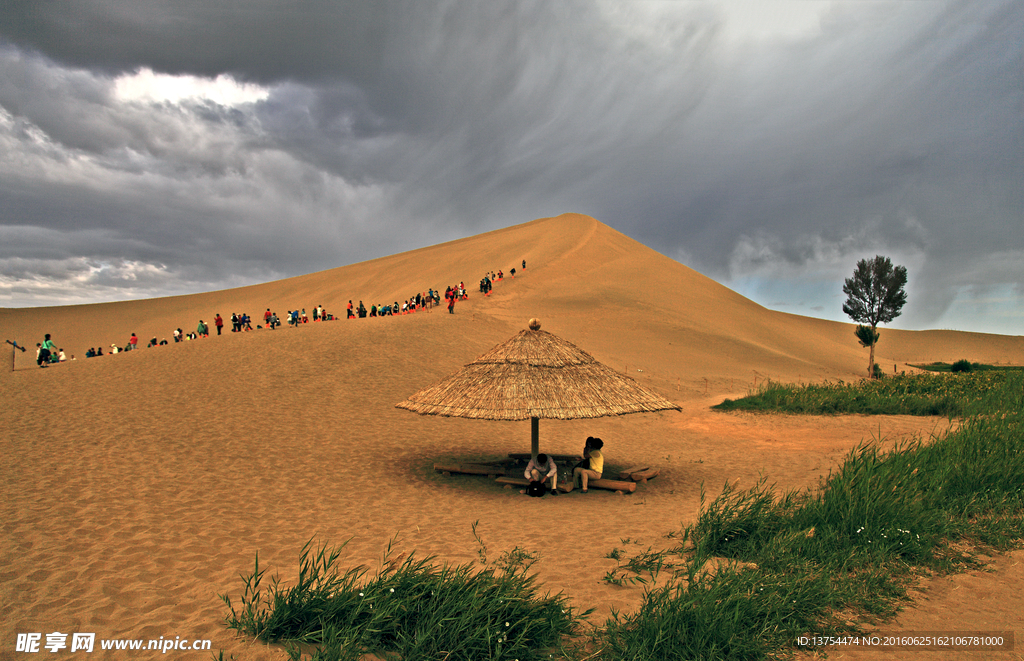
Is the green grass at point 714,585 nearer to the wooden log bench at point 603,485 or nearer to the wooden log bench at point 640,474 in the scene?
the wooden log bench at point 603,485

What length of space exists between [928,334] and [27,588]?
4390 inches

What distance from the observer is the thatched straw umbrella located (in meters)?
9.56

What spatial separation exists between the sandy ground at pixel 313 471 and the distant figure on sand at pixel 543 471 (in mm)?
422

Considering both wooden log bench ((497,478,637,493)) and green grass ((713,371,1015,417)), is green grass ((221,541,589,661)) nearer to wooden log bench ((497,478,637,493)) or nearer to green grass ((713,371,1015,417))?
wooden log bench ((497,478,637,493))

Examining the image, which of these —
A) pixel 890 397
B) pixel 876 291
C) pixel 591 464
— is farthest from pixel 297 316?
pixel 876 291

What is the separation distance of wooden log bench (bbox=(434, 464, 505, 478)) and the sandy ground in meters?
0.24

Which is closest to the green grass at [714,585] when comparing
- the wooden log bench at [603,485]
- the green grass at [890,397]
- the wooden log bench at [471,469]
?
the wooden log bench at [603,485]

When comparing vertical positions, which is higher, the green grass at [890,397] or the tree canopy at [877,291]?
the tree canopy at [877,291]

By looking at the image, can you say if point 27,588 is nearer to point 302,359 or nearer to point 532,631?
point 532,631

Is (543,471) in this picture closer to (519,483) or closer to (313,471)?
(519,483)

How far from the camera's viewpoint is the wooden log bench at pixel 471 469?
422 inches

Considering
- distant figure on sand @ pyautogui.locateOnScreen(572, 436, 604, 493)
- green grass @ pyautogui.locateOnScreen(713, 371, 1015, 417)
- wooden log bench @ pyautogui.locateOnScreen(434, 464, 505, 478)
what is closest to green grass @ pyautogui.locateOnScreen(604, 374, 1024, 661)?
distant figure on sand @ pyautogui.locateOnScreen(572, 436, 604, 493)

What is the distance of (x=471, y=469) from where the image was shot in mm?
10758

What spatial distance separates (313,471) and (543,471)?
463cm
